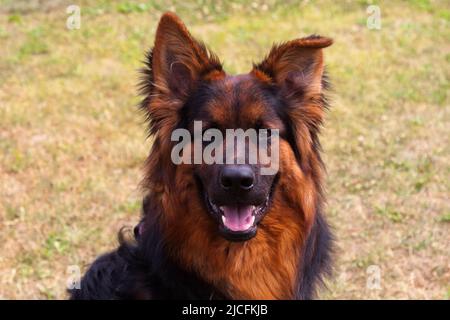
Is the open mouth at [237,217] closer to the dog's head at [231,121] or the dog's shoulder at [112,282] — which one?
the dog's head at [231,121]

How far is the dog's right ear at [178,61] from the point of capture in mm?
4414

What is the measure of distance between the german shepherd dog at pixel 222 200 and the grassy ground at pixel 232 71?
1.61 metres

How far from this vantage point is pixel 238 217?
14.4 feet

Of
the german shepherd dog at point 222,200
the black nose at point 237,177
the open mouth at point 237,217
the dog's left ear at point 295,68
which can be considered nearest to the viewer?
the black nose at point 237,177

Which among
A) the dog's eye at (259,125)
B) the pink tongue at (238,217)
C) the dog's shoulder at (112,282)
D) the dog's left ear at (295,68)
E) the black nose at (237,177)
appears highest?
the dog's left ear at (295,68)

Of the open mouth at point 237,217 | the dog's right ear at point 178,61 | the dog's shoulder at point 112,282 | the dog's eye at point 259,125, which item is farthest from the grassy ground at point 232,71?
the dog's right ear at point 178,61

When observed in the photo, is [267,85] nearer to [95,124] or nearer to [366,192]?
[366,192]

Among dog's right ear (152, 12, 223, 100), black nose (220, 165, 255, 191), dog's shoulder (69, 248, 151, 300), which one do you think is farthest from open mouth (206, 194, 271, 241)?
dog's right ear (152, 12, 223, 100)

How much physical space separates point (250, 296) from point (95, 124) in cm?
559

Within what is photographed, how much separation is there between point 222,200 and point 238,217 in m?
0.19

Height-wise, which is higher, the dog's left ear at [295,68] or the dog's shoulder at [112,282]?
the dog's left ear at [295,68]

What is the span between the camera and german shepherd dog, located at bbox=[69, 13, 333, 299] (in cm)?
445
